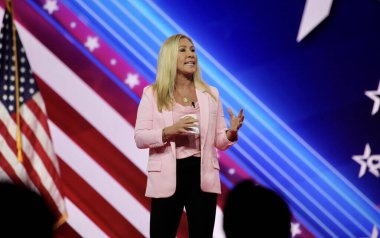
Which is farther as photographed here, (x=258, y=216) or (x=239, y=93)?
(x=239, y=93)

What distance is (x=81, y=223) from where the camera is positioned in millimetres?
4660

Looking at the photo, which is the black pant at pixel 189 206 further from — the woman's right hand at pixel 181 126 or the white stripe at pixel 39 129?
the white stripe at pixel 39 129

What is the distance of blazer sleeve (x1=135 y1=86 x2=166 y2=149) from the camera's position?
3256 mm

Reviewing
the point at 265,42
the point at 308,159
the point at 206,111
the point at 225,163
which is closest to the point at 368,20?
the point at 265,42

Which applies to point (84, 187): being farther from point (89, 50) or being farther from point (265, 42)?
point (265, 42)

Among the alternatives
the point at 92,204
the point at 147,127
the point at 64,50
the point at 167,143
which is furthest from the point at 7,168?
the point at 167,143

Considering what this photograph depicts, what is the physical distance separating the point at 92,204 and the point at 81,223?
0.52 feet

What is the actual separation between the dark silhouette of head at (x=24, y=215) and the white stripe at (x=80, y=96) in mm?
3224

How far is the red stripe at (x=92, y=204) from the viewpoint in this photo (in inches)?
184

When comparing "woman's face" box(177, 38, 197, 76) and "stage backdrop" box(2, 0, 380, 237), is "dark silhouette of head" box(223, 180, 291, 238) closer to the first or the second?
"woman's face" box(177, 38, 197, 76)

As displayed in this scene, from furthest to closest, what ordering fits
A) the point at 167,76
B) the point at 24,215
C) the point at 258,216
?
the point at 167,76, the point at 258,216, the point at 24,215

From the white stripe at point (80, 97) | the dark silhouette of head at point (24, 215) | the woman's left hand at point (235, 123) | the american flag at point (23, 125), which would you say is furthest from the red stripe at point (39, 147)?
the dark silhouette of head at point (24, 215)

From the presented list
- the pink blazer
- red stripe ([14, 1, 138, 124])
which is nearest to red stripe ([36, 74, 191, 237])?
red stripe ([14, 1, 138, 124])

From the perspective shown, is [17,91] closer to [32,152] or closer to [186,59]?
[32,152]
